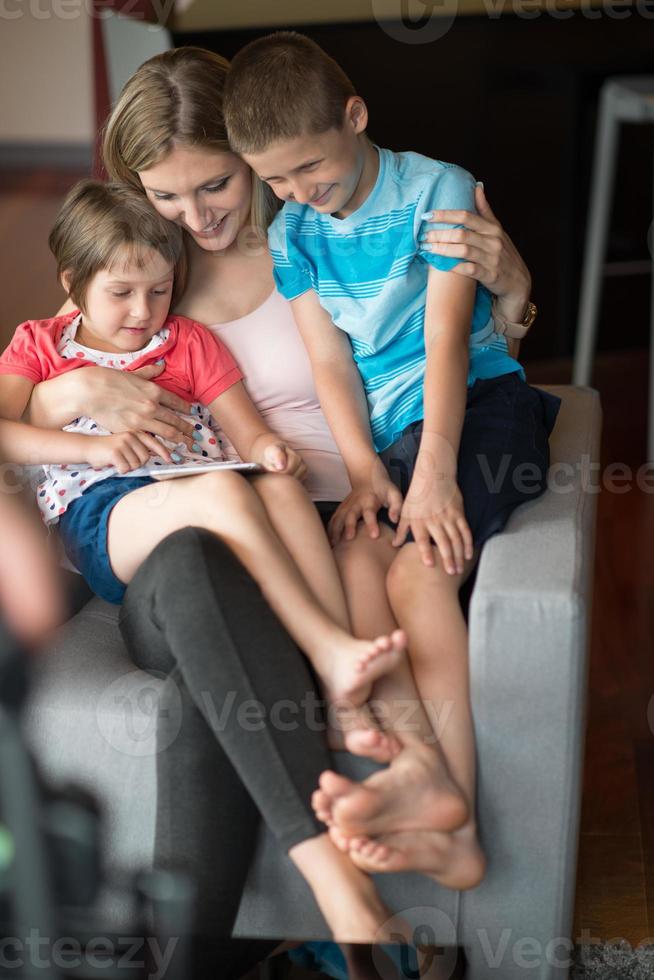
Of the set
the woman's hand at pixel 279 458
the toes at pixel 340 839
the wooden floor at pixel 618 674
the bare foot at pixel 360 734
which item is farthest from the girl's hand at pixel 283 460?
the wooden floor at pixel 618 674

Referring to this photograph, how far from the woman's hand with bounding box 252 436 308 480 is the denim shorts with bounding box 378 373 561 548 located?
0.11 metres

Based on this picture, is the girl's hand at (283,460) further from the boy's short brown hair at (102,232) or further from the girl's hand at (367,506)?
the boy's short brown hair at (102,232)

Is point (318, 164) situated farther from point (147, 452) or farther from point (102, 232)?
point (147, 452)

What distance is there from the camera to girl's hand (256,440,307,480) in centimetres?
143

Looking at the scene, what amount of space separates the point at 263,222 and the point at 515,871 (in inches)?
34.4

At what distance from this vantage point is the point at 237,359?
1.62 m

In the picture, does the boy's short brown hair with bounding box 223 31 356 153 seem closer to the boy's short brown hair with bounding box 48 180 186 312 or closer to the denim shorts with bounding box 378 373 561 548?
the boy's short brown hair with bounding box 48 180 186 312

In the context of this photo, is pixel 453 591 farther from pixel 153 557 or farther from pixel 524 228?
pixel 524 228

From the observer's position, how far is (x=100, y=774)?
1.27 metres

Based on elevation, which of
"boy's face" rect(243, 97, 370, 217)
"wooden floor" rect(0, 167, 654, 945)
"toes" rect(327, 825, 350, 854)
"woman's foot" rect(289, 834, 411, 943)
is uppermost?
"boy's face" rect(243, 97, 370, 217)

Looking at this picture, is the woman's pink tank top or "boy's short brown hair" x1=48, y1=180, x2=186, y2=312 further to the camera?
the woman's pink tank top

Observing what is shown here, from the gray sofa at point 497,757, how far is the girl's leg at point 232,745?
0.06m

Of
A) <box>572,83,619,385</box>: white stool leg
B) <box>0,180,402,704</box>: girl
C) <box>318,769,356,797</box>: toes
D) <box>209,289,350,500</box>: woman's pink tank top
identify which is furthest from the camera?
<box>572,83,619,385</box>: white stool leg

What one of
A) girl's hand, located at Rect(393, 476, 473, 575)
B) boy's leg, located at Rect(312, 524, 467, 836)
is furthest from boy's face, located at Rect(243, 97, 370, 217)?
boy's leg, located at Rect(312, 524, 467, 836)
